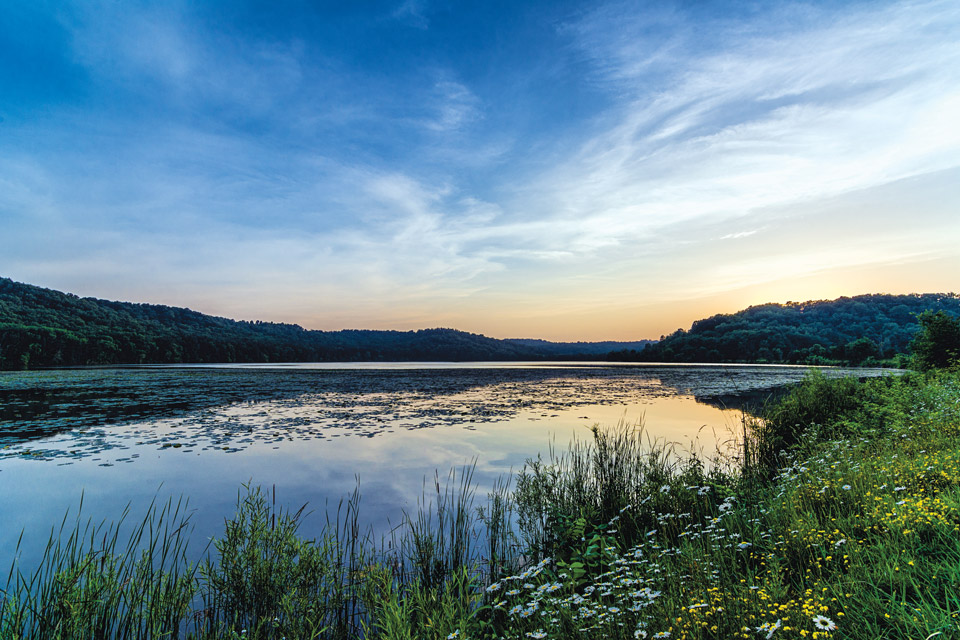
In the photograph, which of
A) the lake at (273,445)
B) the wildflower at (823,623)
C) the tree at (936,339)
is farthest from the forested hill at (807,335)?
the wildflower at (823,623)

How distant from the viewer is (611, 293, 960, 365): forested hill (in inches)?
3324

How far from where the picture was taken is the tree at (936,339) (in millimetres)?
23906

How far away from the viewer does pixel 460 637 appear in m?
3.31

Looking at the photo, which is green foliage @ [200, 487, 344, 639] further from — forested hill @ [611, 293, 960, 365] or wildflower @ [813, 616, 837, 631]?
forested hill @ [611, 293, 960, 365]

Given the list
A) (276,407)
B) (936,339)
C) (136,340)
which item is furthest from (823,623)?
(136,340)

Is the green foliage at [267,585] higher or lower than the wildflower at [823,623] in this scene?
lower

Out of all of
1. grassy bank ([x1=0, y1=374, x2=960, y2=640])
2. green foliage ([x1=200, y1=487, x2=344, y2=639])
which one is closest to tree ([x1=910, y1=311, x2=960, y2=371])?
grassy bank ([x1=0, y1=374, x2=960, y2=640])

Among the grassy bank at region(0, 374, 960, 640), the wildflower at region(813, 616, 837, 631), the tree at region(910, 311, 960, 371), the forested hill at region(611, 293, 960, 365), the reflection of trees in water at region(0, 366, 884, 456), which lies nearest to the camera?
the wildflower at region(813, 616, 837, 631)

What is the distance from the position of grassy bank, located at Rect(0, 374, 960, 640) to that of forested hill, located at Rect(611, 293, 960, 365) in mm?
95025

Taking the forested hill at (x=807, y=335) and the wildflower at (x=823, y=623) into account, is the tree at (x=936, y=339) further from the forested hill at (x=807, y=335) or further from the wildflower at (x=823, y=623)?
the forested hill at (x=807, y=335)

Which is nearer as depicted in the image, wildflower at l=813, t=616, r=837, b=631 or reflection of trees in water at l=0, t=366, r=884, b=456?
wildflower at l=813, t=616, r=837, b=631

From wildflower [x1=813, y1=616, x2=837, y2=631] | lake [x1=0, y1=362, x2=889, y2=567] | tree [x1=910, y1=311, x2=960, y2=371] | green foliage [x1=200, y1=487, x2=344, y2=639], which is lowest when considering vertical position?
lake [x1=0, y1=362, x2=889, y2=567]

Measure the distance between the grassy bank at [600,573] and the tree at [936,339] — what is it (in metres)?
23.1

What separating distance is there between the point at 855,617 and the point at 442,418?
56.2 ft
